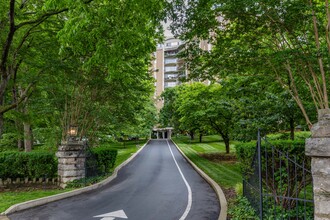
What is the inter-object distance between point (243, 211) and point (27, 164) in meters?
10.7

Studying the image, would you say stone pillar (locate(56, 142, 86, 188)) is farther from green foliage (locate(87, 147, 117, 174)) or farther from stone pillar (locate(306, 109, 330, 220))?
stone pillar (locate(306, 109, 330, 220))

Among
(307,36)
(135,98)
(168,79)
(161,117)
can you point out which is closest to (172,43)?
(168,79)

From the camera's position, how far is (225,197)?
977cm

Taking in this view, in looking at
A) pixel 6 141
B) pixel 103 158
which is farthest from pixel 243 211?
pixel 6 141

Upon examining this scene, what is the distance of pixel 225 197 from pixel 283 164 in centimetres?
307

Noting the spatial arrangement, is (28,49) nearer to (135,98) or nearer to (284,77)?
(135,98)

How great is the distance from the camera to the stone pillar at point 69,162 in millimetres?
12070

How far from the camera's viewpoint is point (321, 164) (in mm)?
3471

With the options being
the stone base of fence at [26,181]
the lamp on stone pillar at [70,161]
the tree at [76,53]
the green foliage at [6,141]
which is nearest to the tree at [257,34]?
the tree at [76,53]

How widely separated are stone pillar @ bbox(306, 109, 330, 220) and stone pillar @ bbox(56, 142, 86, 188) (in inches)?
431

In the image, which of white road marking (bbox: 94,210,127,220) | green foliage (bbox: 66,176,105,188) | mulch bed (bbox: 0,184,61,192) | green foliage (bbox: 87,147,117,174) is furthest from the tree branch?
green foliage (bbox: 87,147,117,174)

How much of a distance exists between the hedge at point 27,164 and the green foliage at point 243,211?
30.5 feet

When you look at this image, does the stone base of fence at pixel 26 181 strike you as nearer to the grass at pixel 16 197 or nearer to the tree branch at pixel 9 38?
the grass at pixel 16 197

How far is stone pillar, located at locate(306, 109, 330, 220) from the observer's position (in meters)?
3.38
